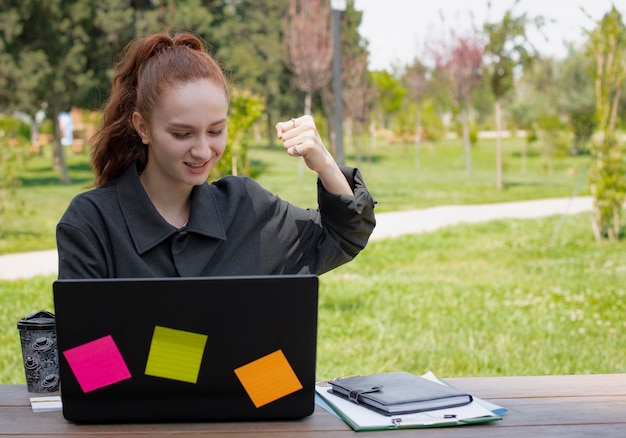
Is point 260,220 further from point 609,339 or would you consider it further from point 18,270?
point 18,270

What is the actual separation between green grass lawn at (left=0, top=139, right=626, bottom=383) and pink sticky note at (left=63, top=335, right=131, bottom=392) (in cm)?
73

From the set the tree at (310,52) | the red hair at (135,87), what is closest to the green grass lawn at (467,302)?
the red hair at (135,87)

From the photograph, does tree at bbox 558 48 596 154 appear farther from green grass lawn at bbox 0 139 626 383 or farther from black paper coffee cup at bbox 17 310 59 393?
black paper coffee cup at bbox 17 310 59 393

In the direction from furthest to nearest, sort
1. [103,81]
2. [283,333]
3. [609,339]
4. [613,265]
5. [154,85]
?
1. [103,81]
2. [613,265]
3. [609,339]
4. [154,85]
5. [283,333]

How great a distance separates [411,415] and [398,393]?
0.09 m

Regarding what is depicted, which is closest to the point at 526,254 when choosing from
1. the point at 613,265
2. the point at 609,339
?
the point at 613,265

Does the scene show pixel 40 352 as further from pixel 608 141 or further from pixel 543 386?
pixel 608 141

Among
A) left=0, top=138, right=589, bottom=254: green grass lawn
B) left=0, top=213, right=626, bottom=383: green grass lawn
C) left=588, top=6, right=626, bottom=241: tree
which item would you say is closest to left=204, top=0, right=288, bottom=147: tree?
left=0, top=138, right=589, bottom=254: green grass lawn

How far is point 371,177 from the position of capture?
933 inches

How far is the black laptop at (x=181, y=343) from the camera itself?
5.22 ft

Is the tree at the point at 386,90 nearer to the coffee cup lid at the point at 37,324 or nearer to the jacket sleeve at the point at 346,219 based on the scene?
the jacket sleeve at the point at 346,219

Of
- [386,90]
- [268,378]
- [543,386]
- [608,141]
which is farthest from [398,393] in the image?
[386,90]

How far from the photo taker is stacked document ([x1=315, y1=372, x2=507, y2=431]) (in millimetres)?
1714

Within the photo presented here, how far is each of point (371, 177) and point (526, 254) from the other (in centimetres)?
1475
